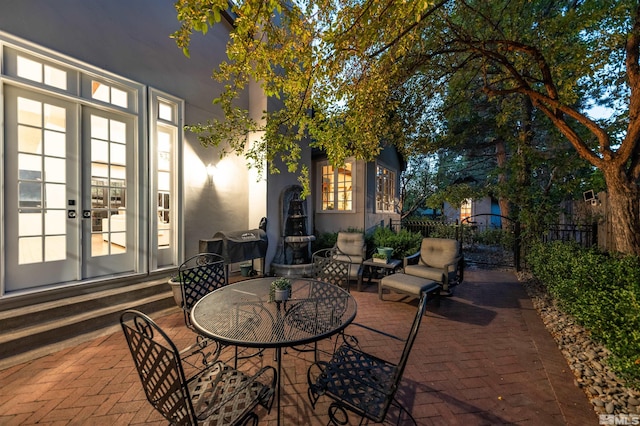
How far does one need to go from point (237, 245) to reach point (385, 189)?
684 cm

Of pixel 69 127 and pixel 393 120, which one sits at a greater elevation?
pixel 393 120

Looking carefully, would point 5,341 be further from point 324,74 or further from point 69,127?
point 324,74

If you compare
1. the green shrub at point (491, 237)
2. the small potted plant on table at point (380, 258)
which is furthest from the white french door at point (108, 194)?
the green shrub at point (491, 237)

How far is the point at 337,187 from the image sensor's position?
8.72 meters

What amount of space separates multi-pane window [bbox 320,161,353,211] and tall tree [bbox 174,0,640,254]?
130 inches

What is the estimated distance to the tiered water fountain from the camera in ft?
20.4

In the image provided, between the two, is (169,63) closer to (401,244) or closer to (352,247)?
(352,247)

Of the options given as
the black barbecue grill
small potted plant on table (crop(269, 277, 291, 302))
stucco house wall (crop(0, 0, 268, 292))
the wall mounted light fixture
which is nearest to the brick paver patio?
small potted plant on table (crop(269, 277, 291, 302))

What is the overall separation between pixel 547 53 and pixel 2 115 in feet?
24.6

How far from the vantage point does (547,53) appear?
4.09 m

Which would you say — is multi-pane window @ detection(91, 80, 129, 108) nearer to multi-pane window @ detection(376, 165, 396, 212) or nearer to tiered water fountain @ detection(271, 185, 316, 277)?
tiered water fountain @ detection(271, 185, 316, 277)

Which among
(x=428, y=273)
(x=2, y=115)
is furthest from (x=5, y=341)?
(x=428, y=273)

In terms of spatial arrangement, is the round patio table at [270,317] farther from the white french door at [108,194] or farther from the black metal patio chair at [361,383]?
the white french door at [108,194]

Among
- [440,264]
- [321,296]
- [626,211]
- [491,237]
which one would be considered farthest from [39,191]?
[491,237]
